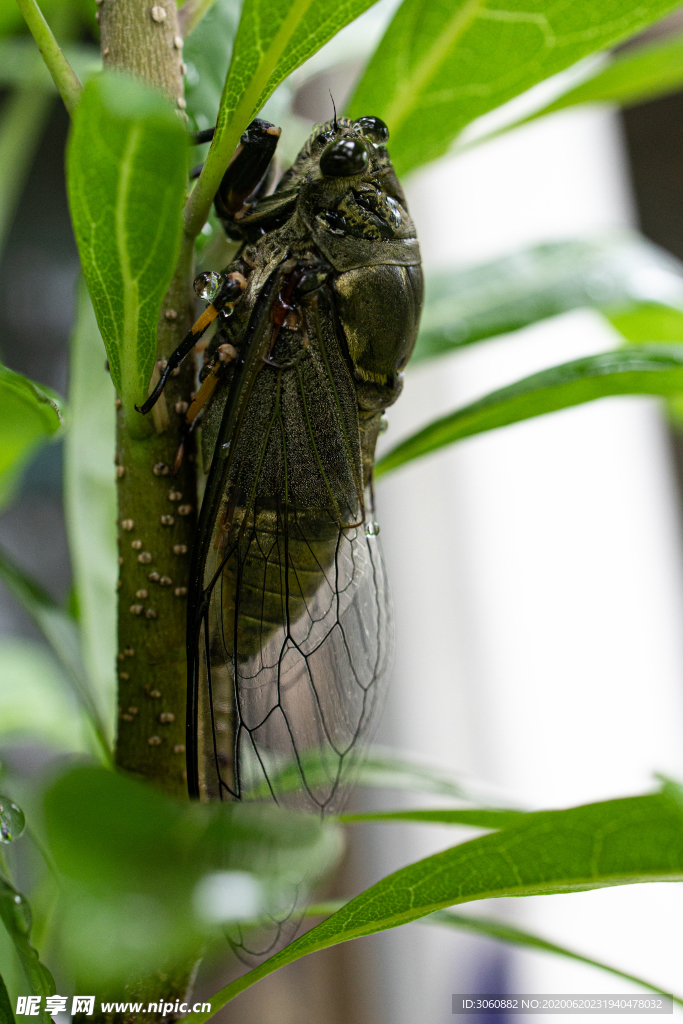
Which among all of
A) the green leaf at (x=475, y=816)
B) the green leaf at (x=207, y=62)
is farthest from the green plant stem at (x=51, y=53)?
the green leaf at (x=475, y=816)

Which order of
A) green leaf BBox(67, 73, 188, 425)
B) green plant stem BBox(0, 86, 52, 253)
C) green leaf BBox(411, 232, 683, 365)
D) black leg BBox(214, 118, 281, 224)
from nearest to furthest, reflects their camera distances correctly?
green leaf BBox(67, 73, 188, 425)
black leg BBox(214, 118, 281, 224)
green leaf BBox(411, 232, 683, 365)
green plant stem BBox(0, 86, 52, 253)

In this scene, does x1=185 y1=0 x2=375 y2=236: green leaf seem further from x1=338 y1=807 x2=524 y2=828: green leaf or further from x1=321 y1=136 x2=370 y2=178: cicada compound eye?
x1=338 y1=807 x2=524 y2=828: green leaf

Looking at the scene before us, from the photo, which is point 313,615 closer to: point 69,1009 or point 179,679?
point 179,679

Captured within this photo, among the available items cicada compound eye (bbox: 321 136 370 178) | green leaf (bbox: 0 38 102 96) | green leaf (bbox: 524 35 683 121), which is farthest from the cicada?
green leaf (bbox: 0 38 102 96)

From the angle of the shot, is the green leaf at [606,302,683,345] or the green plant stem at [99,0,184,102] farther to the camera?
the green leaf at [606,302,683,345]

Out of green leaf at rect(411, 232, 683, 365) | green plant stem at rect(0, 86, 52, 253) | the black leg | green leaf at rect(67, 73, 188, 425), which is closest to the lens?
green leaf at rect(67, 73, 188, 425)

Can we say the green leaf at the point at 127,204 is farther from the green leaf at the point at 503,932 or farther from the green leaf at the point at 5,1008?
the green leaf at the point at 503,932

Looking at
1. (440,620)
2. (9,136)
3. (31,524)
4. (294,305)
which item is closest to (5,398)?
(294,305)
